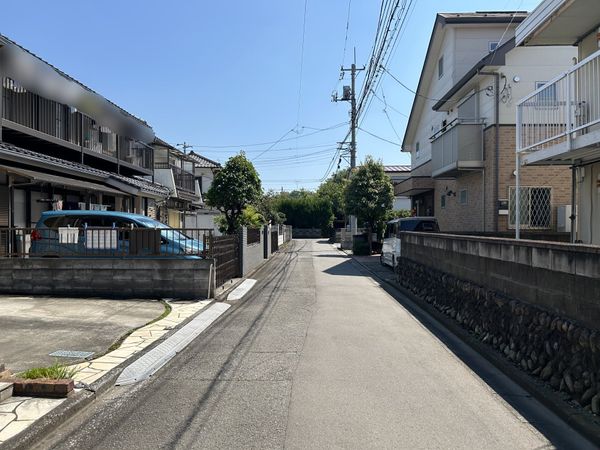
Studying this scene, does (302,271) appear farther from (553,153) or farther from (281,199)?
(281,199)

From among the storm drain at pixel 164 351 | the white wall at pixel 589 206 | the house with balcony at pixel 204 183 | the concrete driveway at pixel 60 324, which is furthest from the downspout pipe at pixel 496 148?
the house with balcony at pixel 204 183

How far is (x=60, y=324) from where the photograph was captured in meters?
7.90

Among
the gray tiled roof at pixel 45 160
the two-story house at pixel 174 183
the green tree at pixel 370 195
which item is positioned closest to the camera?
the gray tiled roof at pixel 45 160

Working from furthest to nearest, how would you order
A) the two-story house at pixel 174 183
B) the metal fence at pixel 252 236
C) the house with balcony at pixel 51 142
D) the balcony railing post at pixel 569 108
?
the two-story house at pixel 174 183 → the metal fence at pixel 252 236 → the house with balcony at pixel 51 142 → the balcony railing post at pixel 569 108

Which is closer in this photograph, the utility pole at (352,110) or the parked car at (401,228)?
the parked car at (401,228)

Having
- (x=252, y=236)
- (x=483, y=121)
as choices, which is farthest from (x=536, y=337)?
(x=252, y=236)

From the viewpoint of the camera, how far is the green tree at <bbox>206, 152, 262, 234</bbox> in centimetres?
2025

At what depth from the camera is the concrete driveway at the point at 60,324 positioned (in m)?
6.19

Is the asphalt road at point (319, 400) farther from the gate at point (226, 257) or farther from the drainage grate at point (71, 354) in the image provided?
the gate at point (226, 257)

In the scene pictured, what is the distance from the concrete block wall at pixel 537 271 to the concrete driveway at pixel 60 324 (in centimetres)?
566

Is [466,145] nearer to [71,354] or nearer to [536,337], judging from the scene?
[536,337]

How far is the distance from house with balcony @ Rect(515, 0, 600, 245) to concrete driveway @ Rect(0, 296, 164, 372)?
7.85 metres

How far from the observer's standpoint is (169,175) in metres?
27.3

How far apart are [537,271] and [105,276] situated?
8891mm
